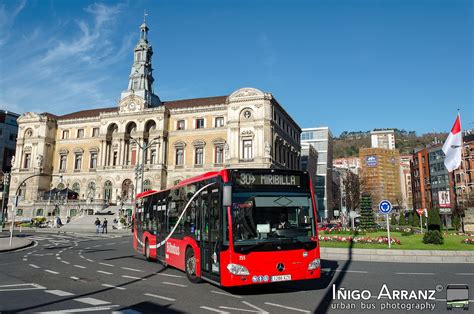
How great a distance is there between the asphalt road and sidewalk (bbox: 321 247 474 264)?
1.62 m

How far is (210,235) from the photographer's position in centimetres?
957

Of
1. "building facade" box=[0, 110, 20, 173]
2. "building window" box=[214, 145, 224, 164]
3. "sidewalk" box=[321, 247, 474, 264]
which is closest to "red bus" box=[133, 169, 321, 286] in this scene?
"sidewalk" box=[321, 247, 474, 264]

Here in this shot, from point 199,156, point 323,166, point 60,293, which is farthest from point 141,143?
point 323,166

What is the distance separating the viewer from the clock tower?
59.9 metres

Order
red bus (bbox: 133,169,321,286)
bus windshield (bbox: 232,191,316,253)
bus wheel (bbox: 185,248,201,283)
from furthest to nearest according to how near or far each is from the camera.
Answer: bus wheel (bbox: 185,248,201,283) → bus windshield (bbox: 232,191,316,253) → red bus (bbox: 133,169,321,286)

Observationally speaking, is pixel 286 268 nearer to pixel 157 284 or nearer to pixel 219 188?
pixel 219 188

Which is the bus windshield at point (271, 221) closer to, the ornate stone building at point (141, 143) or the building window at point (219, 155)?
the ornate stone building at point (141, 143)

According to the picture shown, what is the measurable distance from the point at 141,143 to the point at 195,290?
51.0 meters

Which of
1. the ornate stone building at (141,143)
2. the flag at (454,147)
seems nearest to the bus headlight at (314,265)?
the flag at (454,147)

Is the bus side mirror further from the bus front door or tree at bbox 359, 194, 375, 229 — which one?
tree at bbox 359, 194, 375, 229

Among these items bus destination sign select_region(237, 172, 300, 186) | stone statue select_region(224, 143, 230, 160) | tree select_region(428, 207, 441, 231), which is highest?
stone statue select_region(224, 143, 230, 160)

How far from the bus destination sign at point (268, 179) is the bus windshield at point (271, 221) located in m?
0.29

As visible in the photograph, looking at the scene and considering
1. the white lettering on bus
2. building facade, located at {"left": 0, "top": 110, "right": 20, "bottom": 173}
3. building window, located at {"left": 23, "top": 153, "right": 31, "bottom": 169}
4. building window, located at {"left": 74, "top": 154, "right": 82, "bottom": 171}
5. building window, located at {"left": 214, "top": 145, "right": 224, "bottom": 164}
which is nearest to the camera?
the white lettering on bus

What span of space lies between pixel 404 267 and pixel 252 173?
887 cm
